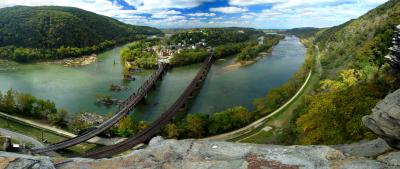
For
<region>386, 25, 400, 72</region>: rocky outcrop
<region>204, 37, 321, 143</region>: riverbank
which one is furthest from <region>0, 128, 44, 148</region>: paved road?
<region>386, 25, 400, 72</region>: rocky outcrop

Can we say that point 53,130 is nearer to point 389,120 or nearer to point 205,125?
point 205,125

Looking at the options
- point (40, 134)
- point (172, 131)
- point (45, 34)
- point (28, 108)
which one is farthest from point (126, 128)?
point (45, 34)

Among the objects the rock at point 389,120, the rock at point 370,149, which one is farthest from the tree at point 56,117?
the rock at point 389,120

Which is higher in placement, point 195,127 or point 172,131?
point 195,127

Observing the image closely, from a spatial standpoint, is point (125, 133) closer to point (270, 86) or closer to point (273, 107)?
point (273, 107)

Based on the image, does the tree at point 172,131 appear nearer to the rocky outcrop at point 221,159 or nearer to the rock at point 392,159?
the rocky outcrop at point 221,159

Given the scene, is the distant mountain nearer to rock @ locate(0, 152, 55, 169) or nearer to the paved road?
rock @ locate(0, 152, 55, 169)
